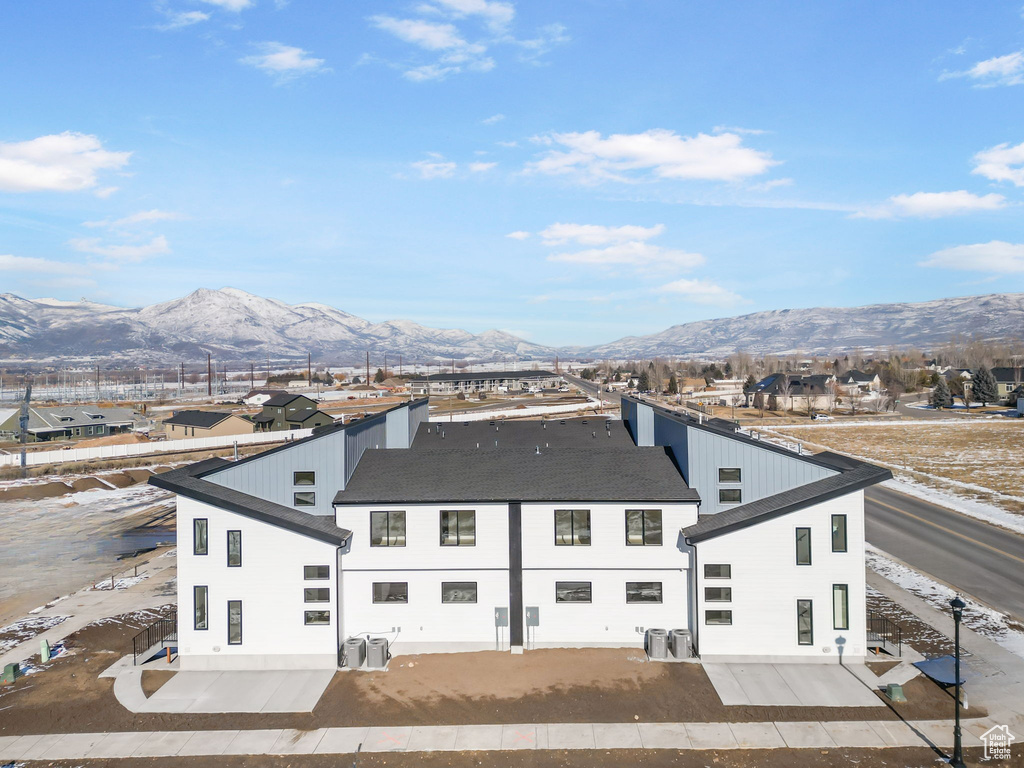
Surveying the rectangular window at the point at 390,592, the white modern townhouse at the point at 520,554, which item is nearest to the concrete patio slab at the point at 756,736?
the white modern townhouse at the point at 520,554

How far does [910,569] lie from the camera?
34.0 m

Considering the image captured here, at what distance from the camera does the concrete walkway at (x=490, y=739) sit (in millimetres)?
18453

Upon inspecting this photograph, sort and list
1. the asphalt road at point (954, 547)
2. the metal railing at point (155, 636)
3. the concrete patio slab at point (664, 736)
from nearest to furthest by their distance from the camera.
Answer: the concrete patio slab at point (664, 736)
the metal railing at point (155, 636)
the asphalt road at point (954, 547)

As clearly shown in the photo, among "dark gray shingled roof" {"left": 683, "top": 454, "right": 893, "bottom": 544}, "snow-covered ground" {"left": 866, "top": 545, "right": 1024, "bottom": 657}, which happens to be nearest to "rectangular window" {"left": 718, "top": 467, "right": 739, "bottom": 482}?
"dark gray shingled roof" {"left": 683, "top": 454, "right": 893, "bottom": 544}

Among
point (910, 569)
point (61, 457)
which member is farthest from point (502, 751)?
point (61, 457)

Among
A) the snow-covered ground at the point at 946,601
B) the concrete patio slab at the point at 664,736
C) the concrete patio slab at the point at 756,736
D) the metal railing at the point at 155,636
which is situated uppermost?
the snow-covered ground at the point at 946,601

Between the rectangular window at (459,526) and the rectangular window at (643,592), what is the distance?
661cm

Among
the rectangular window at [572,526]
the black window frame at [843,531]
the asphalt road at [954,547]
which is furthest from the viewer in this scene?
the asphalt road at [954,547]

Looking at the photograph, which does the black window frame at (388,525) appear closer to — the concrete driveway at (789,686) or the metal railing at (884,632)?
the concrete driveway at (789,686)

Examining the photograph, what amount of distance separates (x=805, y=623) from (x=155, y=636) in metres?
27.1

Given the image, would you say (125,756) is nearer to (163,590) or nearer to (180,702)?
(180,702)

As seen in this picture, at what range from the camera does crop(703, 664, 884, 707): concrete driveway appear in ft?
67.7

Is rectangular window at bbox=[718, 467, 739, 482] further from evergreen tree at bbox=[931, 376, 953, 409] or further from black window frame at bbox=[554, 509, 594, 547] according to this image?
evergreen tree at bbox=[931, 376, 953, 409]

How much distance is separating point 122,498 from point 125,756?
48987 millimetres
